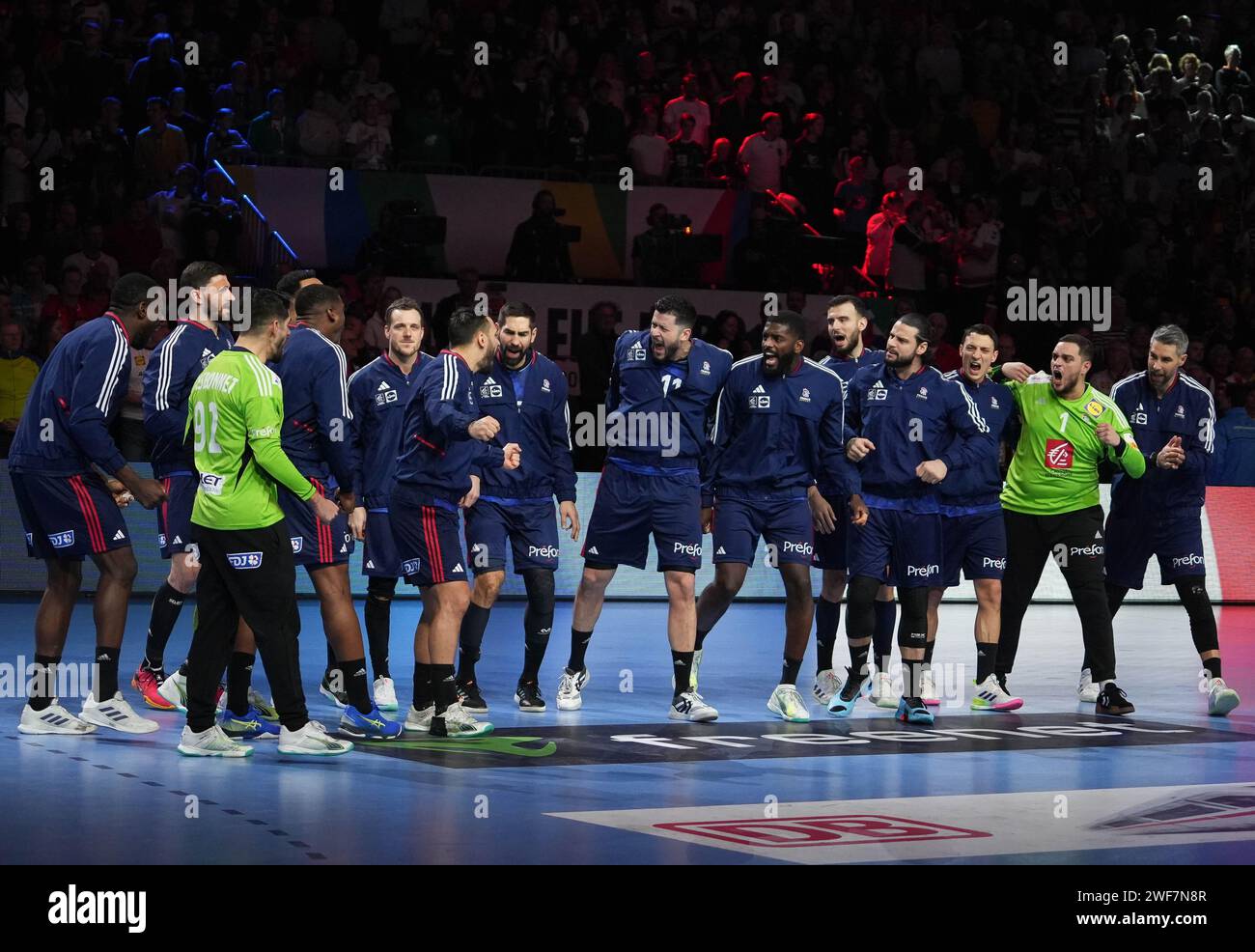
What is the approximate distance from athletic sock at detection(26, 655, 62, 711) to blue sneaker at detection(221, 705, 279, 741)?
2.96 feet

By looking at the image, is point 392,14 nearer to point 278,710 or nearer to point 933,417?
point 933,417

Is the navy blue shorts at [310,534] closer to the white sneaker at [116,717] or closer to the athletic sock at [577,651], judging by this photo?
the white sneaker at [116,717]

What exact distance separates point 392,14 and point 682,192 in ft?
13.7

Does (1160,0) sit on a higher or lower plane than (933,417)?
higher

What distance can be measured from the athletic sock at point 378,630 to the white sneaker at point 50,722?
186cm

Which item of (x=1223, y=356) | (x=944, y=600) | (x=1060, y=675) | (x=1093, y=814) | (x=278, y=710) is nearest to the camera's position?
(x=1093, y=814)

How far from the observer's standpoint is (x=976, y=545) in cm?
1103

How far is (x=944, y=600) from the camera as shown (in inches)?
707

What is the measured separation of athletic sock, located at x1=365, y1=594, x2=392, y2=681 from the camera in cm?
1030

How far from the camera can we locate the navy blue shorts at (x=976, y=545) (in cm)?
1097

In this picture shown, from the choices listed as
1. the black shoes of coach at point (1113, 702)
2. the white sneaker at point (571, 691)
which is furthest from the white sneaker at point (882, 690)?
the white sneaker at point (571, 691)

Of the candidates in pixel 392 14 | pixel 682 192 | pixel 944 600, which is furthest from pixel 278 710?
pixel 392 14

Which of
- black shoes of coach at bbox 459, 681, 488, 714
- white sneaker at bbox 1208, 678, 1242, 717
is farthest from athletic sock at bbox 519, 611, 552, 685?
white sneaker at bbox 1208, 678, 1242, 717

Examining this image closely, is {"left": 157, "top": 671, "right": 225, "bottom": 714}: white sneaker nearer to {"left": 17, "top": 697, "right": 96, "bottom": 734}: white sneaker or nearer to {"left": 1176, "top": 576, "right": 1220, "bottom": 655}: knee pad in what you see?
{"left": 17, "top": 697, "right": 96, "bottom": 734}: white sneaker
